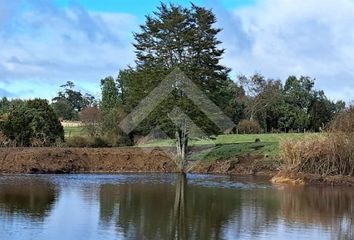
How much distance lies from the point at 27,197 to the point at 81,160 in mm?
14399

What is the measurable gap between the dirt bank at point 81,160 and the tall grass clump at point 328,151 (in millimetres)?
9129

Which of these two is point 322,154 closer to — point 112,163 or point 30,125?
Result: point 112,163

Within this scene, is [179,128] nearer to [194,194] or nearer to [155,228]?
[194,194]

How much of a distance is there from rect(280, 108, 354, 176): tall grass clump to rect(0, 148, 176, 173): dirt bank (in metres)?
9.13

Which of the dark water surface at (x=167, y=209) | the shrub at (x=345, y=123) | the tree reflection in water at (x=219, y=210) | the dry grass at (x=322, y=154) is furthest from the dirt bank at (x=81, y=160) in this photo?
the shrub at (x=345, y=123)

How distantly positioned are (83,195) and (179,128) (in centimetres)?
1646

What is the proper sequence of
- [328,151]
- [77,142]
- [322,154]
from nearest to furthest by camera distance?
[328,151]
[322,154]
[77,142]

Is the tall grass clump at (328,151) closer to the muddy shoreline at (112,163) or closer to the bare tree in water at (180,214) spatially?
the muddy shoreline at (112,163)

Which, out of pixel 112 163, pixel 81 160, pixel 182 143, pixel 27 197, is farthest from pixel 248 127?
pixel 27 197

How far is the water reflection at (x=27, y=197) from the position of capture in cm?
1877

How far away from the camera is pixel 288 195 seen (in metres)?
25.8

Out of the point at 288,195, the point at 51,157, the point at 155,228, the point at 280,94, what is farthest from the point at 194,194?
the point at 280,94

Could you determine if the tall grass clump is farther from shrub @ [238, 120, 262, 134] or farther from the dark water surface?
shrub @ [238, 120, 262, 134]

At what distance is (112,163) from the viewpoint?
37.8 m
